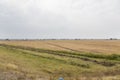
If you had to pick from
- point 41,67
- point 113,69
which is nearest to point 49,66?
point 41,67

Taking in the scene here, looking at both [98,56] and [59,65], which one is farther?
[98,56]

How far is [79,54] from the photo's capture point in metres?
65.0

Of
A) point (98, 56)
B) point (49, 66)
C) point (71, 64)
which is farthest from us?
point (98, 56)

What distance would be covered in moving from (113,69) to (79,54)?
61.5 feet

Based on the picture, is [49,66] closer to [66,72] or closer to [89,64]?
[66,72]

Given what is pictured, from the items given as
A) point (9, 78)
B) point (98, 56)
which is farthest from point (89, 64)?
point (9, 78)

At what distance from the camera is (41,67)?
44344mm

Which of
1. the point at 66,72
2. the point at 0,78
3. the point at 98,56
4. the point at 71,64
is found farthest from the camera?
the point at 98,56

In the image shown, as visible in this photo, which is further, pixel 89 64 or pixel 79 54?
pixel 79 54

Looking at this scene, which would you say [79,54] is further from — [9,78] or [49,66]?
[9,78]

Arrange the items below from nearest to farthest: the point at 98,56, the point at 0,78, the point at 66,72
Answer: the point at 0,78
the point at 66,72
the point at 98,56

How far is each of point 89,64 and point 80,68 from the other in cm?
385

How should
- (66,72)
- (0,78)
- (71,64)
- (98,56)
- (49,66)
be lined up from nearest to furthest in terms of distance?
(0,78) → (66,72) → (49,66) → (71,64) → (98,56)

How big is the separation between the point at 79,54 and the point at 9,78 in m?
41.1
